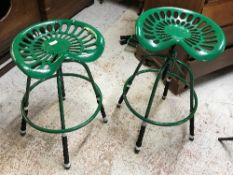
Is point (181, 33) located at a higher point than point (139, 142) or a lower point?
higher

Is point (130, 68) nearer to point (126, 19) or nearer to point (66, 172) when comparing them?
point (126, 19)

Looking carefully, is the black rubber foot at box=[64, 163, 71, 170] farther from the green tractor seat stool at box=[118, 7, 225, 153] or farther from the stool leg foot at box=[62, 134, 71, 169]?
the green tractor seat stool at box=[118, 7, 225, 153]

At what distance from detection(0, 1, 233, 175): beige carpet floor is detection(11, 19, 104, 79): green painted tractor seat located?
50cm

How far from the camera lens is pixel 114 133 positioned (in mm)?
1530

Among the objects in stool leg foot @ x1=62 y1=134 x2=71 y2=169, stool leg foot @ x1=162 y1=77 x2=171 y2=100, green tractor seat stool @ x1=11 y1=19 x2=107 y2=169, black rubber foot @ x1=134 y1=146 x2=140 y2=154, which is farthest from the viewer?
stool leg foot @ x1=162 y1=77 x2=171 y2=100

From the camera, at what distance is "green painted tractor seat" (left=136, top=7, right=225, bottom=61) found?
115 centimetres


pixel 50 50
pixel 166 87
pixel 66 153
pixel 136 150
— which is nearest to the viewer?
pixel 50 50

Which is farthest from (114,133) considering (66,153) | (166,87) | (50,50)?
(50,50)

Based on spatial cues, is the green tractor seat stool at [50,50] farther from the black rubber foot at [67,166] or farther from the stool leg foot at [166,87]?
the stool leg foot at [166,87]

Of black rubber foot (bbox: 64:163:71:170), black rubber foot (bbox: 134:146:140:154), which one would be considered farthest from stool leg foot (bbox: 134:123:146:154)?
black rubber foot (bbox: 64:163:71:170)

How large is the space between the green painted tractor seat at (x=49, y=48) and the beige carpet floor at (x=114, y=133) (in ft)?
1.65

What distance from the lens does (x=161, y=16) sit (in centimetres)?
134

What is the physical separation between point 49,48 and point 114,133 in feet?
1.95

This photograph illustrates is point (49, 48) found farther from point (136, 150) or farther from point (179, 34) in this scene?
point (136, 150)
